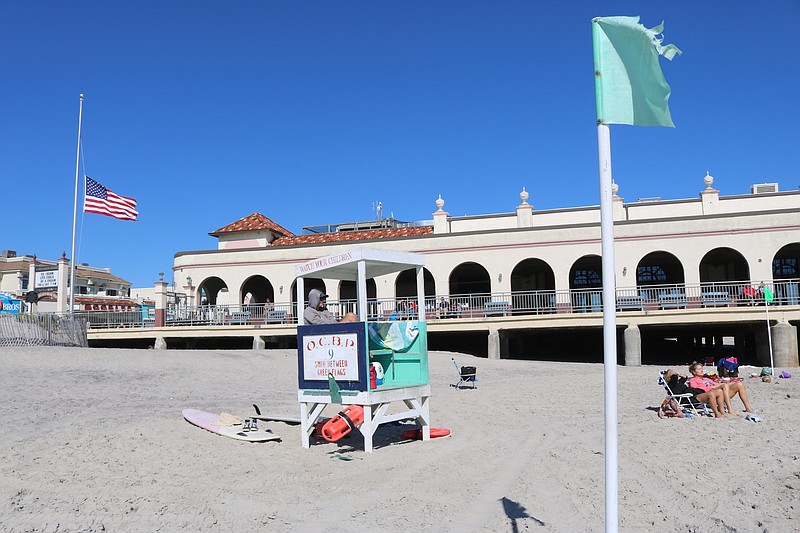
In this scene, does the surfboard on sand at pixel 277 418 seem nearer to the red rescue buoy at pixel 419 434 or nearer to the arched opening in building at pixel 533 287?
the red rescue buoy at pixel 419 434

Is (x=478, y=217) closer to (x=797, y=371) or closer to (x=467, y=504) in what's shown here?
(x=797, y=371)

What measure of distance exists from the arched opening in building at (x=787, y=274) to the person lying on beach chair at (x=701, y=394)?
13.9 metres

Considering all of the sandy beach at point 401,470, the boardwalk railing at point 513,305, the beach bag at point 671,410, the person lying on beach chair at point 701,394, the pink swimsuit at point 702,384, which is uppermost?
the boardwalk railing at point 513,305

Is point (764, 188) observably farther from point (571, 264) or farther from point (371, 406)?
point (371, 406)

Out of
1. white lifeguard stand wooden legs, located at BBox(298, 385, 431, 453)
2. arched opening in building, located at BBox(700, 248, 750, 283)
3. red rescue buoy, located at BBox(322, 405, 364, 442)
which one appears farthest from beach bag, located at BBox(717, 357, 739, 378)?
arched opening in building, located at BBox(700, 248, 750, 283)

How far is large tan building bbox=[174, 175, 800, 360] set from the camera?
24.1m

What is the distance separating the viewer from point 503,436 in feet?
31.8

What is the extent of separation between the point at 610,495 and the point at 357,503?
3285mm

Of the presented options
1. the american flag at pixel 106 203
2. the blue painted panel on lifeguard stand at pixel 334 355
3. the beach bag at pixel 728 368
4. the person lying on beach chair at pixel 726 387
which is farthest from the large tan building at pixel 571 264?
the blue painted panel on lifeguard stand at pixel 334 355

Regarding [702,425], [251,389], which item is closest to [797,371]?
Result: [702,425]

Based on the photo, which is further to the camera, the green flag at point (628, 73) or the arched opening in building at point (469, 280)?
the arched opening in building at point (469, 280)

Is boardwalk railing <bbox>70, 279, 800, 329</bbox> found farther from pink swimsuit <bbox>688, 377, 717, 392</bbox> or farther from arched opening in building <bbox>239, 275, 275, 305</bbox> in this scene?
pink swimsuit <bbox>688, 377, 717, 392</bbox>

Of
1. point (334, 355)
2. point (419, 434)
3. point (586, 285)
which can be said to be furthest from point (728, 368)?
point (586, 285)

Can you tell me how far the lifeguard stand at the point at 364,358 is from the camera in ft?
30.1
